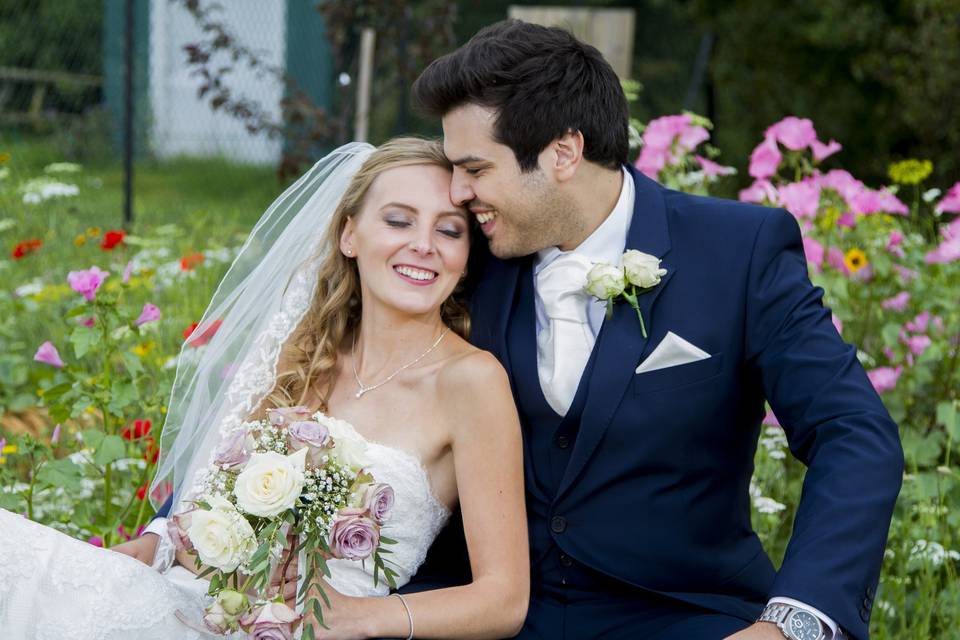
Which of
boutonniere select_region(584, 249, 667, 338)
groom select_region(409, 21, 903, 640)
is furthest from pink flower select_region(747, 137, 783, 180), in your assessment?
boutonniere select_region(584, 249, 667, 338)

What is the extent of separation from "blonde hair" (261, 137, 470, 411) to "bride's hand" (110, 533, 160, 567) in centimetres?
44

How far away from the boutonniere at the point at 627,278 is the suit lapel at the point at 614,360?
0.08ft

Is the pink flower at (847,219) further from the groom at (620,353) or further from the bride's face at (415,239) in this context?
→ the bride's face at (415,239)

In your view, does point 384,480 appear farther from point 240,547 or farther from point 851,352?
A: point 851,352

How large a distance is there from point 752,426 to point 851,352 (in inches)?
14.8

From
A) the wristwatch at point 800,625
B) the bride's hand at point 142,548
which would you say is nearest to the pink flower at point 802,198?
the wristwatch at point 800,625

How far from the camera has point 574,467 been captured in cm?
276

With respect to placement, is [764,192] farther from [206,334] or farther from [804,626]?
[804,626]

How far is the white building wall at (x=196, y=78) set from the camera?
40.7 ft

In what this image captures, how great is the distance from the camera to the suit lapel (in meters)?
2.75

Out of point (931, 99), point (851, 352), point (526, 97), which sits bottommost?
point (931, 99)

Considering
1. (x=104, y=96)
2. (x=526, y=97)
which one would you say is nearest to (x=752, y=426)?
(x=526, y=97)

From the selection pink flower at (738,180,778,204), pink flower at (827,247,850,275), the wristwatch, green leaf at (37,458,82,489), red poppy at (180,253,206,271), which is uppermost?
pink flower at (738,180,778,204)

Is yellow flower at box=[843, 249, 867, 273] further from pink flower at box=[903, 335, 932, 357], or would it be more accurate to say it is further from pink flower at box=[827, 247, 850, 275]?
pink flower at box=[903, 335, 932, 357]
